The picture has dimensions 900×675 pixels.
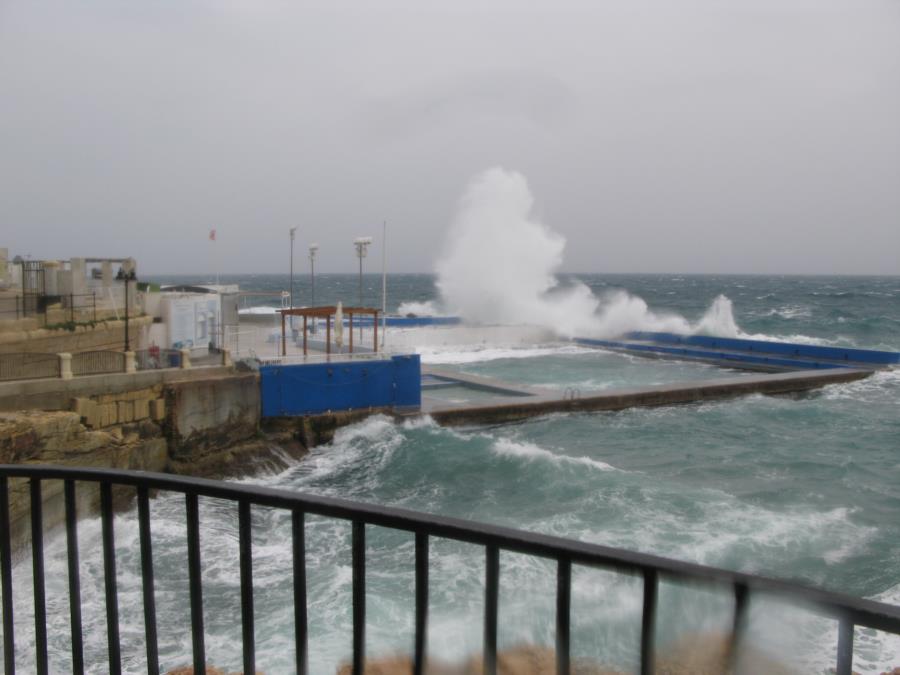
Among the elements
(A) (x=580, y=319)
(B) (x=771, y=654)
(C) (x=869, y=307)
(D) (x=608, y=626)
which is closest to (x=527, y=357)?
(A) (x=580, y=319)

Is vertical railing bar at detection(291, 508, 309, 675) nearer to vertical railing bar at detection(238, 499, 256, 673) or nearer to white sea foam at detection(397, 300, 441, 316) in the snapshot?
vertical railing bar at detection(238, 499, 256, 673)

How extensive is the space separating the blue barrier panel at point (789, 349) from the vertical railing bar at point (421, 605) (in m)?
30.3

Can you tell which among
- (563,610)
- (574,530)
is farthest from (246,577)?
(574,530)

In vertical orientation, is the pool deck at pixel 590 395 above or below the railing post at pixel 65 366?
below

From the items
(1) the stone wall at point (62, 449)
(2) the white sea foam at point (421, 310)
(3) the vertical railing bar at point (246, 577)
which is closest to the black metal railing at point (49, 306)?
(1) the stone wall at point (62, 449)

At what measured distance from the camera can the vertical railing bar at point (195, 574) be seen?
1.95 m

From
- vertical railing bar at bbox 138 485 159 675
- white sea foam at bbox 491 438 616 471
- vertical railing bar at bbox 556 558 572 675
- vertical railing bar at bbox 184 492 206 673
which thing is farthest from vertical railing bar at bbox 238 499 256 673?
white sea foam at bbox 491 438 616 471

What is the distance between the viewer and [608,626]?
183 inches

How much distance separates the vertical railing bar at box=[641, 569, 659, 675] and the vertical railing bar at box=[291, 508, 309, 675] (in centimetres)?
78

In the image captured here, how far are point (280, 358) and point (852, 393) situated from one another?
1736cm

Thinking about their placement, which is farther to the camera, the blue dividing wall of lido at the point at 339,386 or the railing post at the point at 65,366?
the blue dividing wall of lido at the point at 339,386

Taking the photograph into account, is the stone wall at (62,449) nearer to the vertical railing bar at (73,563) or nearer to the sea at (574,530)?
the sea at (574,530)

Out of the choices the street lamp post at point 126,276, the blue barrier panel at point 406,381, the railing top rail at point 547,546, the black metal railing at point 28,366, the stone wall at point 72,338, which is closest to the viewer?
the railing top rail at point 547,546

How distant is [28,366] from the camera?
44.5 ft
